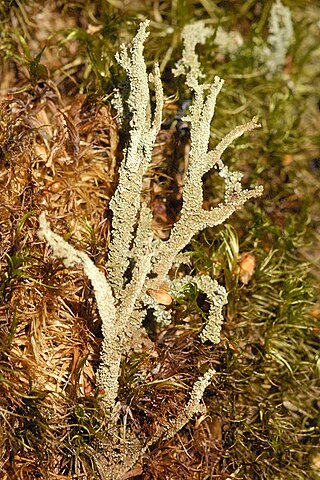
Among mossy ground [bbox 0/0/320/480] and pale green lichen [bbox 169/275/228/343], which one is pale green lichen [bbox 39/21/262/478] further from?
mossy ground [bbox 0/0/320/480]

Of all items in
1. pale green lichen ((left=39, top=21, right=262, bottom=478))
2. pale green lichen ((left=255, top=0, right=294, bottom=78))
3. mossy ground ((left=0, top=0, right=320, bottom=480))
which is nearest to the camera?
pale green lichen ((left=39, top=21, right=262, bottom=478))

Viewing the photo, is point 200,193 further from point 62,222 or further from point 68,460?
point 68,460

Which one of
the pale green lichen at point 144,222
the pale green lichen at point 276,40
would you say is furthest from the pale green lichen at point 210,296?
the pale green lichen at point 276,40

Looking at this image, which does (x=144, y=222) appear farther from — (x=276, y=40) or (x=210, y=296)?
(x=276, y=40)

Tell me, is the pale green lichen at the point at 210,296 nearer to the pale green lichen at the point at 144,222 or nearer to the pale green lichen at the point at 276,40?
the pale green lichen at the point at 144,222

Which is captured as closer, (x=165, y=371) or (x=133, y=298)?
(x=133, y=298)

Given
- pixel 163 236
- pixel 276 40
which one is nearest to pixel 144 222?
pixel 163 236

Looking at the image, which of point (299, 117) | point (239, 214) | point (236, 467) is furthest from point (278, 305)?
point (299, 117)

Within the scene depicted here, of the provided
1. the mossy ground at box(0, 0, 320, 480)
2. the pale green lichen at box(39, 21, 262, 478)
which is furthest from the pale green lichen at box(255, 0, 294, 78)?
the pale green lichen at box(39, 21, 262, 478)

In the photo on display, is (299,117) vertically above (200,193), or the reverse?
(200,193)
